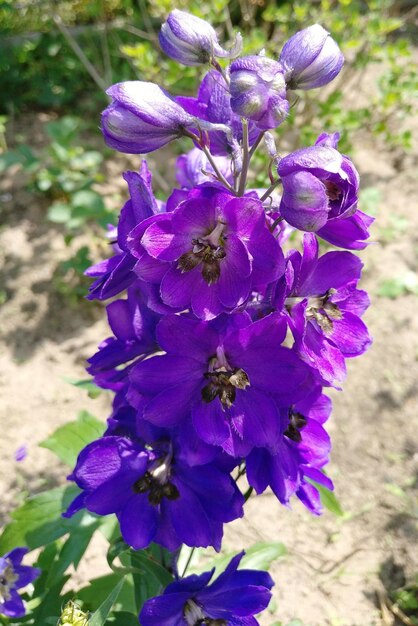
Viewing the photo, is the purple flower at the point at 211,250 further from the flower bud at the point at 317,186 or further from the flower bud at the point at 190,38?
the flower bud at the point at 190,38

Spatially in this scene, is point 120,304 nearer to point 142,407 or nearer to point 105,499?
point 142,407

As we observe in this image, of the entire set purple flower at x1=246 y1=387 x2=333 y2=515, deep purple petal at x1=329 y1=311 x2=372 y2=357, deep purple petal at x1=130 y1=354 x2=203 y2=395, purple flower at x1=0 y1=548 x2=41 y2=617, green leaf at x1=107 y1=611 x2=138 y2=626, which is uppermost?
deep purple petal at x1=329 y1=311 x2=372 y2=357

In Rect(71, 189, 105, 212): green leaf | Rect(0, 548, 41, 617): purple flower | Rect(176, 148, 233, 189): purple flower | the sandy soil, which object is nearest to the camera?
Rect(176, 148, 233, 189): purple flower

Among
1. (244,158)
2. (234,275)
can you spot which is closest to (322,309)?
(234,275)

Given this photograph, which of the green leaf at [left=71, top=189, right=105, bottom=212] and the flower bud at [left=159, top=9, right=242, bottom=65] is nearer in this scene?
the flower bud at [left=159, top=9, right=242, bottom=65]

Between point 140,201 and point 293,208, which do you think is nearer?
point 293,208

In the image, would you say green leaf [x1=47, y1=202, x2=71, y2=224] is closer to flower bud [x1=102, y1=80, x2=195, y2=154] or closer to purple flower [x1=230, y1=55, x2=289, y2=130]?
flower bud [x1=102, y1=80, x2=195, y2=154]

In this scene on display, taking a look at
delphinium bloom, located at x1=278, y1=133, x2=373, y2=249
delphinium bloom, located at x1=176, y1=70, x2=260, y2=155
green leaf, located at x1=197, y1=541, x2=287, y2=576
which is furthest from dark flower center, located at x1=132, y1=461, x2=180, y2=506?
green leaf, located at x1=197, y1=541, x2=287, y2=576

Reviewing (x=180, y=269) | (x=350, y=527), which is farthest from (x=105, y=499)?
(x=350, y=527)
